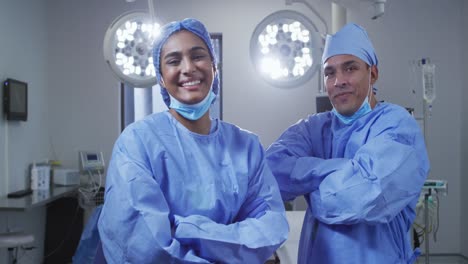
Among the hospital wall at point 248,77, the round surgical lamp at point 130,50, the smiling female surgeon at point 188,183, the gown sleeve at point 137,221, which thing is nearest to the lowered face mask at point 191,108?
the smiling female surgeon at point 188,183

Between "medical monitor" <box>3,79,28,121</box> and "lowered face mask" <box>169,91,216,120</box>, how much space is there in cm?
231

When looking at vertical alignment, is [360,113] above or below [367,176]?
above

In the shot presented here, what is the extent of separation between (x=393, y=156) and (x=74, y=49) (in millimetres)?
3290

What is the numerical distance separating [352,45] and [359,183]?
0.45 m

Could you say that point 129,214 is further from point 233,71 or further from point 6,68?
point 233,71

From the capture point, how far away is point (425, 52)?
3674 millimetres

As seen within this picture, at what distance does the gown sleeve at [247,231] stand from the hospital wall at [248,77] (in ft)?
8.76

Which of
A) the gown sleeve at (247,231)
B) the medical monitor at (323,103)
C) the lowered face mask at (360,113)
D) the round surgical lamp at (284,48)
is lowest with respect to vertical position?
the gown sleeve at (247,231)

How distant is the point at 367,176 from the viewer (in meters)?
1.06

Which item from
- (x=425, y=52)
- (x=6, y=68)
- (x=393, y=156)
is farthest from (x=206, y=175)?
(x=425, y=52)

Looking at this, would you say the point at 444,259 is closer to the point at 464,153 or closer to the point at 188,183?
the point at 464,153

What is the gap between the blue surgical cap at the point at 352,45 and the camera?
48.6 inches

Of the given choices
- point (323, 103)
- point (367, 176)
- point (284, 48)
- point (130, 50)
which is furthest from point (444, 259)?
point (130, 50)

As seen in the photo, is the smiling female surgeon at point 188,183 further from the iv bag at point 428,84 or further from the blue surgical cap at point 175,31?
the iv bag at point 428,84
